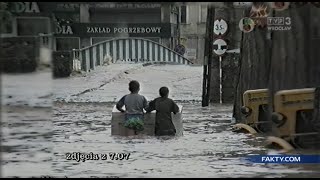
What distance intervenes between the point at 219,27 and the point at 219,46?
2.16 feet

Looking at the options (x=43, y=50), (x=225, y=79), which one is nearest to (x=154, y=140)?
(x=43, y=50)

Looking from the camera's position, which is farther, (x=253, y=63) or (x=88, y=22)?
(x=253, y=63)

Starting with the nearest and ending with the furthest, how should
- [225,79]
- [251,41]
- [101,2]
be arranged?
[101,2] < [251,41] < [225,79]

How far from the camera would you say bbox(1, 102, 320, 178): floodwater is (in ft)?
20.8

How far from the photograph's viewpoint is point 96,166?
715 centimetres

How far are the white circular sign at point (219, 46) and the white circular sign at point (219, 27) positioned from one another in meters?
0.21

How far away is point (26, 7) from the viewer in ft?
20.5

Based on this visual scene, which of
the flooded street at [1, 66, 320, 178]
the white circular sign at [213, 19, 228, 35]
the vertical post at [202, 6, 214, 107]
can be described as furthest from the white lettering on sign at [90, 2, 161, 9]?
the white circular sign at [213, 19, 228, 35]

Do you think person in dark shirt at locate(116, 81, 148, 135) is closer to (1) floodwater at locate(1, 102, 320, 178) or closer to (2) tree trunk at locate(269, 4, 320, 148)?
(1) floodwater at locate(1, 102, 320, 178)

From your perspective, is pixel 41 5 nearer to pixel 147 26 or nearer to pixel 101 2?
pixel 101 2

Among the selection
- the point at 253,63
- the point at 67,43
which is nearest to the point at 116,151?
the point at 67,43

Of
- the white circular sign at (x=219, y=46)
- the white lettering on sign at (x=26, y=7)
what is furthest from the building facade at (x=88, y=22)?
the white circular sign at (x=219, y=46)

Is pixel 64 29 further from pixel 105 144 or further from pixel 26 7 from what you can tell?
pixel 105 144

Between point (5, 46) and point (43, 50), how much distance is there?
1.46ft
